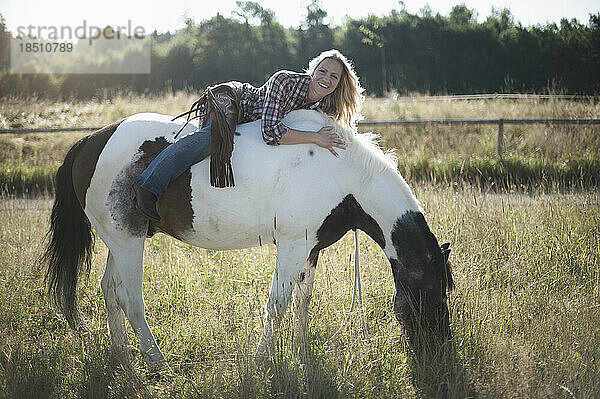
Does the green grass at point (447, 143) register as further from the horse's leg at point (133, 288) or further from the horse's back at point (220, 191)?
the horse's leg at point (133, 288)

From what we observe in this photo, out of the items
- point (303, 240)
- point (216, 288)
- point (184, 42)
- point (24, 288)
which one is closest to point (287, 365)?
point (303, 240)

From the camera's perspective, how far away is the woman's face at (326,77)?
3182mm

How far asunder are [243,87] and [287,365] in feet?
6.09

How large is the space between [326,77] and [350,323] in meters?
1.62

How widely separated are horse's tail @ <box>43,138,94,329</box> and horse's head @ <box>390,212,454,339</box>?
91.5 inches

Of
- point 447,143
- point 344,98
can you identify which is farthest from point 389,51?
point 344,98

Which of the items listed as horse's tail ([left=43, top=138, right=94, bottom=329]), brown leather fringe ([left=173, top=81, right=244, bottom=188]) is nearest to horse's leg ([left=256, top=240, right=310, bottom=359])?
brown leather fringe ([left=173, top=81, right=244, bottom=188])

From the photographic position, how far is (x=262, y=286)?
14.0ft

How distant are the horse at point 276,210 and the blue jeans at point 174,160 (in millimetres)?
109

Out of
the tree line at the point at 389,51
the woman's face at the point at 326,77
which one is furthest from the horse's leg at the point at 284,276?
the tree line at the point at 389,51

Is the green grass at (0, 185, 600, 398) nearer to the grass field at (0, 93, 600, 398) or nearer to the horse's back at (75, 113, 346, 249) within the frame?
the grass field at (0, 93, 600, 398)

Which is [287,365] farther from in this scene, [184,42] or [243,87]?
[184,42]

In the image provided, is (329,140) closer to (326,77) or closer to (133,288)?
(326,77)

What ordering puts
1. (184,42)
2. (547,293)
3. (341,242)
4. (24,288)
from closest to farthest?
(547,293)
(24,288)
(341,242)
(184,42)
